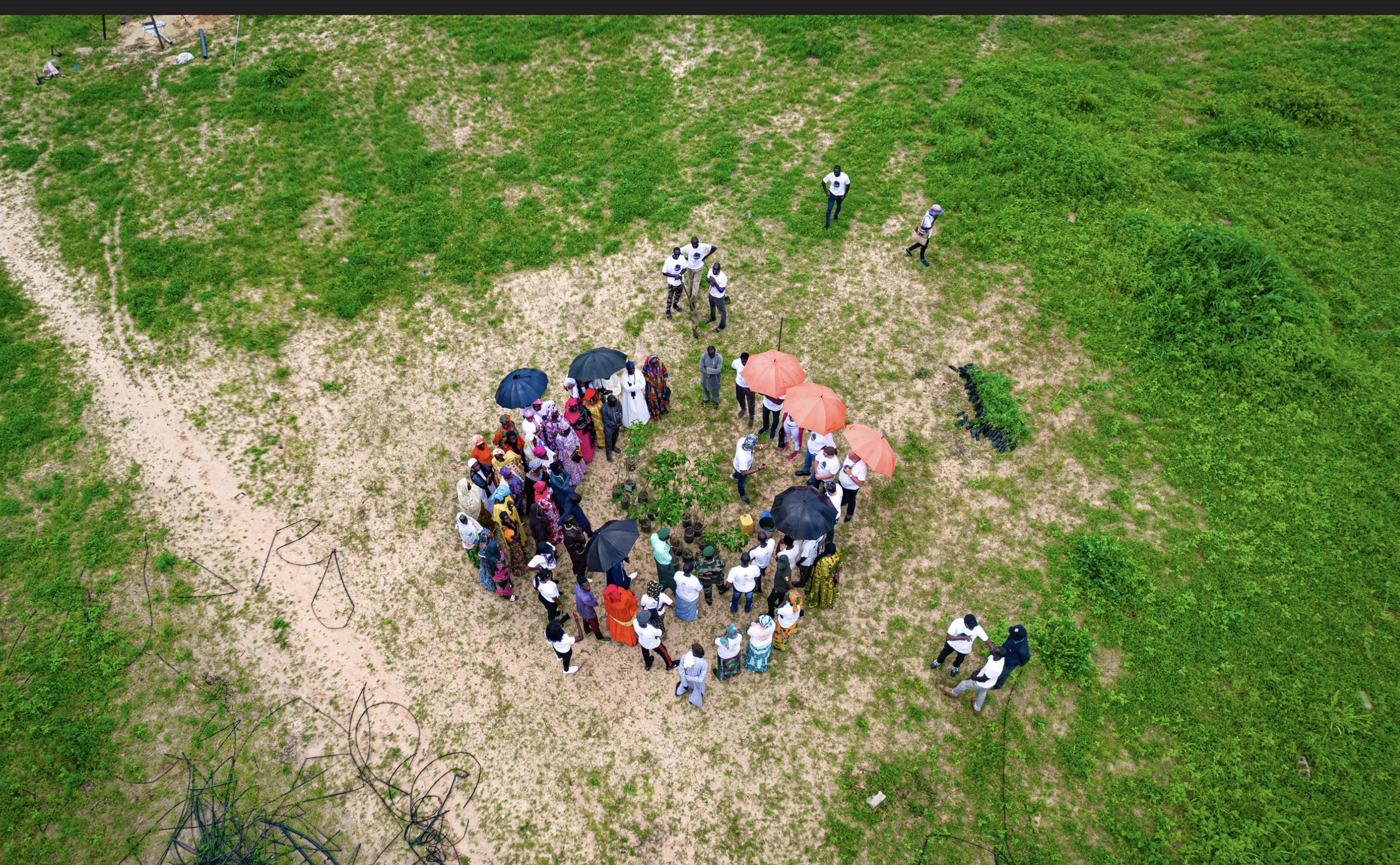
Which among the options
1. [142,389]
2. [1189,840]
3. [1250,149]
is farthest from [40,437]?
[1250,149]

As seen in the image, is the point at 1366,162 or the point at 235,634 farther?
the point at 1366,162

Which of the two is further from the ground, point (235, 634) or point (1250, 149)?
point (1250, 149)

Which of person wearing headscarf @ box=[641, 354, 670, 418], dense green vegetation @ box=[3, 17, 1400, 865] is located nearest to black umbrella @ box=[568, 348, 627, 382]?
person wearing headscarf @ box=[641, 354, 670, 418]

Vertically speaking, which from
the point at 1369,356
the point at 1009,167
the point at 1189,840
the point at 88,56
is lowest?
the point at 1189,840

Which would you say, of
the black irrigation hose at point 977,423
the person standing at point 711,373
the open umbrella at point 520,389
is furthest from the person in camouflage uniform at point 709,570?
the black irrigation hose at point 977,423

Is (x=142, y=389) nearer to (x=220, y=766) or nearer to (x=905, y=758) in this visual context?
(x=220, y=766)

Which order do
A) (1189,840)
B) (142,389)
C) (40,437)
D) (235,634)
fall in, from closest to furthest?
(1189,840)
(235,634)
(40,437)
(142,389)

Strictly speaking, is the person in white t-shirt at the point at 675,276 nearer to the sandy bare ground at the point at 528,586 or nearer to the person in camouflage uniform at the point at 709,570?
the sandy bare ground at the point at 528,586
